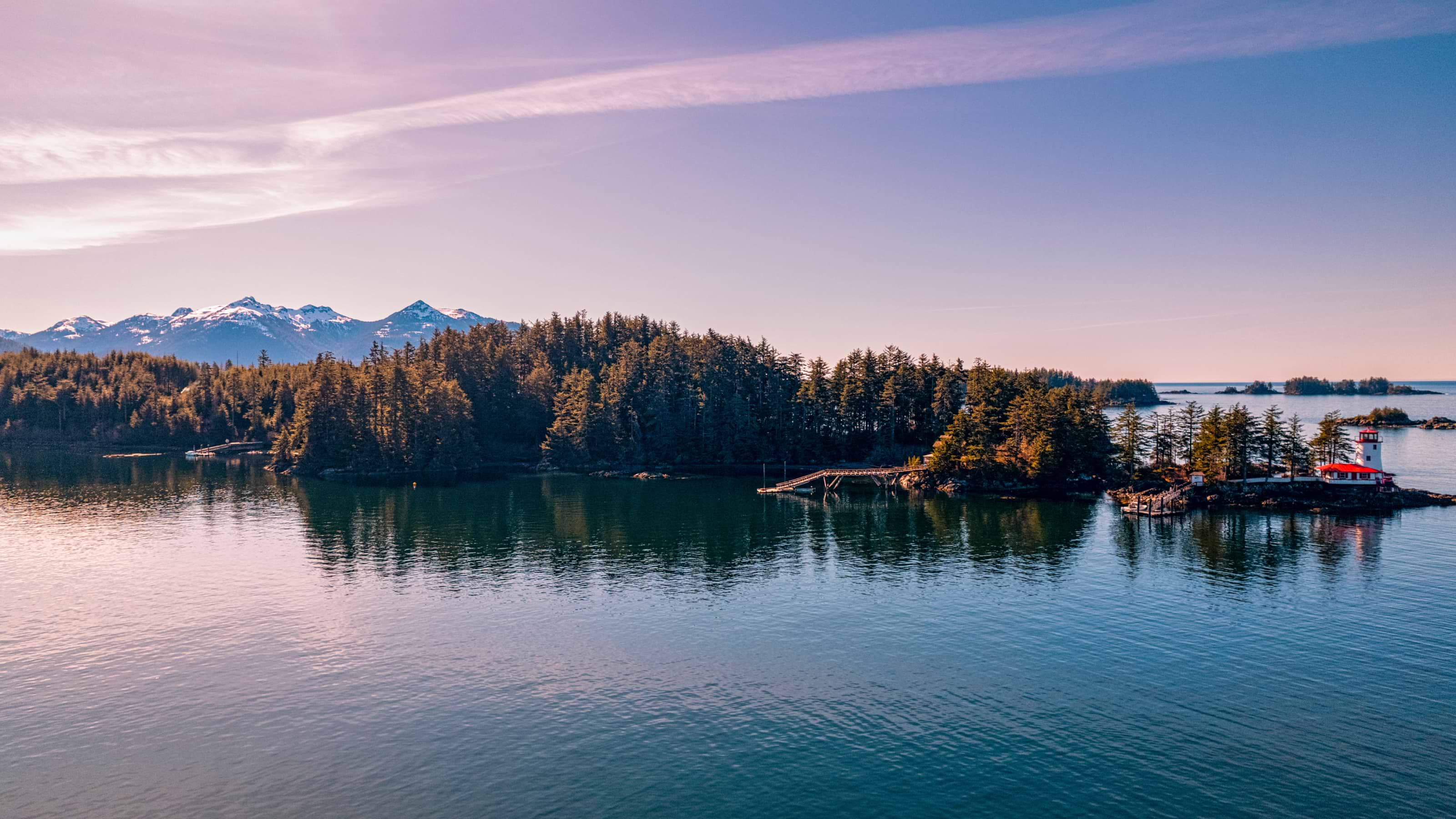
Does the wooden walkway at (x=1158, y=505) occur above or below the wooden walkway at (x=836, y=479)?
below

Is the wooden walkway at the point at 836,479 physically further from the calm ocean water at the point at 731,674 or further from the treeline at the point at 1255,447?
the treeline at the point at 1255,447

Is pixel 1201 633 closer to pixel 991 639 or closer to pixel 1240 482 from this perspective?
pixel 991 639

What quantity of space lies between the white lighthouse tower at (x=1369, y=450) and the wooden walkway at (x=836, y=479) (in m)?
75.1

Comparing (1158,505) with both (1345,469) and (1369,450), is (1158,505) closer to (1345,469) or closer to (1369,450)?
(1345,469)

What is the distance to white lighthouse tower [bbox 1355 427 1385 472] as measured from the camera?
127188mm

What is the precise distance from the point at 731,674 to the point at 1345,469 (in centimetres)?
12663

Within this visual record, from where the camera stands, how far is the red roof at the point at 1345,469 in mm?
125312

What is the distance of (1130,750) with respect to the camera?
44.5 m

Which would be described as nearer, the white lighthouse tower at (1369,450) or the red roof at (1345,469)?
the red roof at (1345,469)

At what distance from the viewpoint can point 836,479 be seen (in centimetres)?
16275

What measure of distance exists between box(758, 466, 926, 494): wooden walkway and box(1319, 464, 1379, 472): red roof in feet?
226

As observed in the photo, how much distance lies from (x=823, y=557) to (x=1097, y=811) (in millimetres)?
58174

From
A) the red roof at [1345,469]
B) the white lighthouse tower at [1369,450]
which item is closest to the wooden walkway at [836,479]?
the red roof at [1345,469]

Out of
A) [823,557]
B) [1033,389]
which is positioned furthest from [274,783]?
[1033,389]
